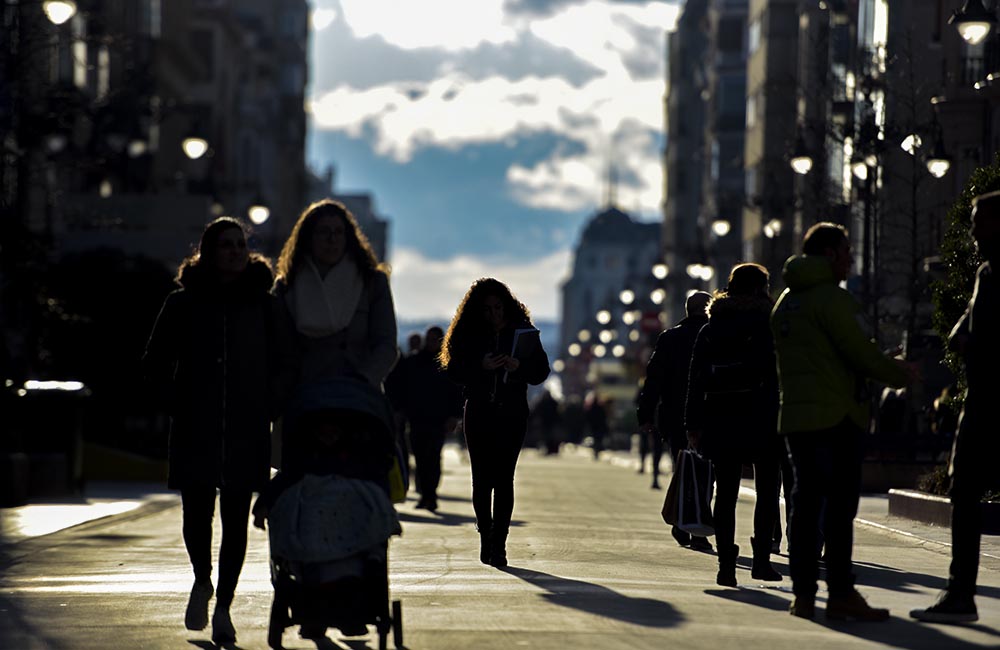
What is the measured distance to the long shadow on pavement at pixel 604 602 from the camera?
1034cm

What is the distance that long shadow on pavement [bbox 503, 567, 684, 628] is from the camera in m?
10.3

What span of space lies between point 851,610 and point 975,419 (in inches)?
41.7

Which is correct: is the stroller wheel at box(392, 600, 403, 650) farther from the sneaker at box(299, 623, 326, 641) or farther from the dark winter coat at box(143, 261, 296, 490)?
the dark winter coat at box(143, 261, 296, 490)

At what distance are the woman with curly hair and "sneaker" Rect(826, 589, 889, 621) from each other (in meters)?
2.31

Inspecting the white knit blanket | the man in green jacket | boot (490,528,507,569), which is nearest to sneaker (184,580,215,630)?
the white knit blanket

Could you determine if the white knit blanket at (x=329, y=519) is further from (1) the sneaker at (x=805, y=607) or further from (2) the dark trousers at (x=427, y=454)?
(2) the dark trousers at (x=427, y=454)

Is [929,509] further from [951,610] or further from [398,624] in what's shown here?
[398,624]

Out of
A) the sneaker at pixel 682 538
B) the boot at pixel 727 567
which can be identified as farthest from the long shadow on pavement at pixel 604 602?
the sneaker at pixel 682 538

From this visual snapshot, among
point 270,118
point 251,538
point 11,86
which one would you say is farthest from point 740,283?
point 270,118

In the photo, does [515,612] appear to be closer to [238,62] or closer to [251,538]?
[251,538]

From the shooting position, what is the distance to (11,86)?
26.3 metres

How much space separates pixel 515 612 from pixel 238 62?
261ft

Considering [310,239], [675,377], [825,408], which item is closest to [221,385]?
[310,239]

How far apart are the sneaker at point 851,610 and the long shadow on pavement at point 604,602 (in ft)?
2.26
